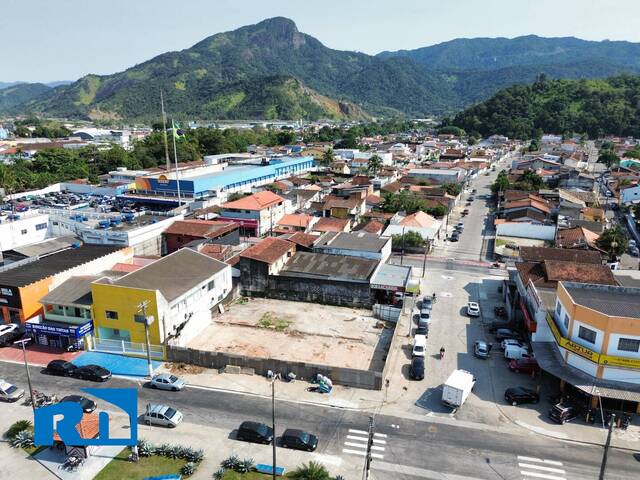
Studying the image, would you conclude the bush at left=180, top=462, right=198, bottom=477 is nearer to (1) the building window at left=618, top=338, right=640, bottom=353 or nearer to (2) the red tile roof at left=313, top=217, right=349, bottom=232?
(1) the building window at left=618, top=338, right=640, bottom=353

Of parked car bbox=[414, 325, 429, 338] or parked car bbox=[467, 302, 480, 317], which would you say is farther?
parked car bbox=[467, 302, 480, 317]

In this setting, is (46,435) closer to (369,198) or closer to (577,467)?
(577,467)

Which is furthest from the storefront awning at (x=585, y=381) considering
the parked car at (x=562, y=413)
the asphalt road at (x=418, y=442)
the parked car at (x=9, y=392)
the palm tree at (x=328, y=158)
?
the palm tree at (x=328, y=158)

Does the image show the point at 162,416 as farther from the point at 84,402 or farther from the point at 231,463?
the point at 231,463

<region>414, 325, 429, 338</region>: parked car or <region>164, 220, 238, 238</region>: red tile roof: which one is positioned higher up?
<region>164, 220, 238, 238</region>: red tile roof

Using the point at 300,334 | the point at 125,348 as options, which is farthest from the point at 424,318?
the point at 125,348

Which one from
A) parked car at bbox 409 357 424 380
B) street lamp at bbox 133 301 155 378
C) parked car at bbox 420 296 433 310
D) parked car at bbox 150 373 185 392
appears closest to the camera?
parked car at bbox 150 373 185 392

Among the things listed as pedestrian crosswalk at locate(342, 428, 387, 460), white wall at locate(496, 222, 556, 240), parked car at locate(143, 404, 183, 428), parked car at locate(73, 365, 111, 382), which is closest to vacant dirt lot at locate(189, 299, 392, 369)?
parked car at locate(73, 365, 111, 382)
